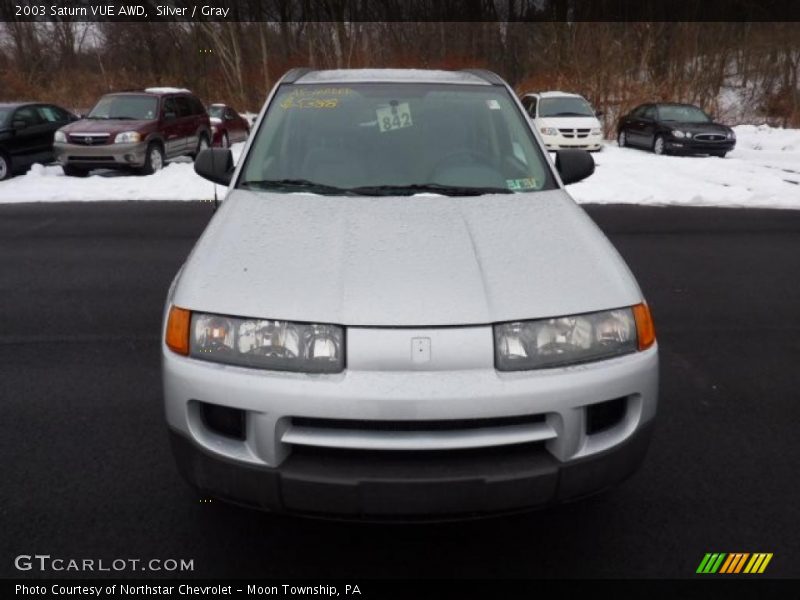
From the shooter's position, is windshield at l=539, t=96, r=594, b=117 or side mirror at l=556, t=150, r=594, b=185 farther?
windshield at l=539, t=96, r=594, b=117

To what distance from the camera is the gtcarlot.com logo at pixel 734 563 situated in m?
2.50

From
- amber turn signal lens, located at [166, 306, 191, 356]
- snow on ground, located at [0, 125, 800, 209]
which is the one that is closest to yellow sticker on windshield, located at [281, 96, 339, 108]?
amber turn signal lens, located at [166, 306, 191, 356]

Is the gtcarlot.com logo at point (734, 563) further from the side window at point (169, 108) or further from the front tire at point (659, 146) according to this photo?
the front tire at point (659, 146)

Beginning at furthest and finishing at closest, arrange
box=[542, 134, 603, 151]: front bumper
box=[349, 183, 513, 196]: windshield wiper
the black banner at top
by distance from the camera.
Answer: the black banner at top < box=[542, 134, 603, 151]: front bumper < box=[349, 183, 513, 196]: windshield wiper

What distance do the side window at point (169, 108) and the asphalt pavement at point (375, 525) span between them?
357 inches

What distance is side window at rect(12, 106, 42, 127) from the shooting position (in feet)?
44.2

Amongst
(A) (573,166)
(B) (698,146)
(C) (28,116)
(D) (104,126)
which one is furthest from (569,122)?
(A) (573,166)

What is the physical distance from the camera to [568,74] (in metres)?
26.8

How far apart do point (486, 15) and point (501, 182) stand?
36430 mm

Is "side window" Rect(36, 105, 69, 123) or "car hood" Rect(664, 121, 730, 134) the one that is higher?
"side window" Rect(36, 105, 69, 123)

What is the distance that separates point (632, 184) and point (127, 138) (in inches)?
384

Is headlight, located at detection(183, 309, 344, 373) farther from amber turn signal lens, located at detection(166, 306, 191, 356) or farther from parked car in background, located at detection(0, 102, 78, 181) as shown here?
parked car in background, located at detection(0, 102, 78, 181)

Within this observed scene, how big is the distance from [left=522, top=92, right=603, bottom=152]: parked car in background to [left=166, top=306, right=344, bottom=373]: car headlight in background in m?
Result: 15.6

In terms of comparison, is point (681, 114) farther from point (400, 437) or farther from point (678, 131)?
point (400, 437)
